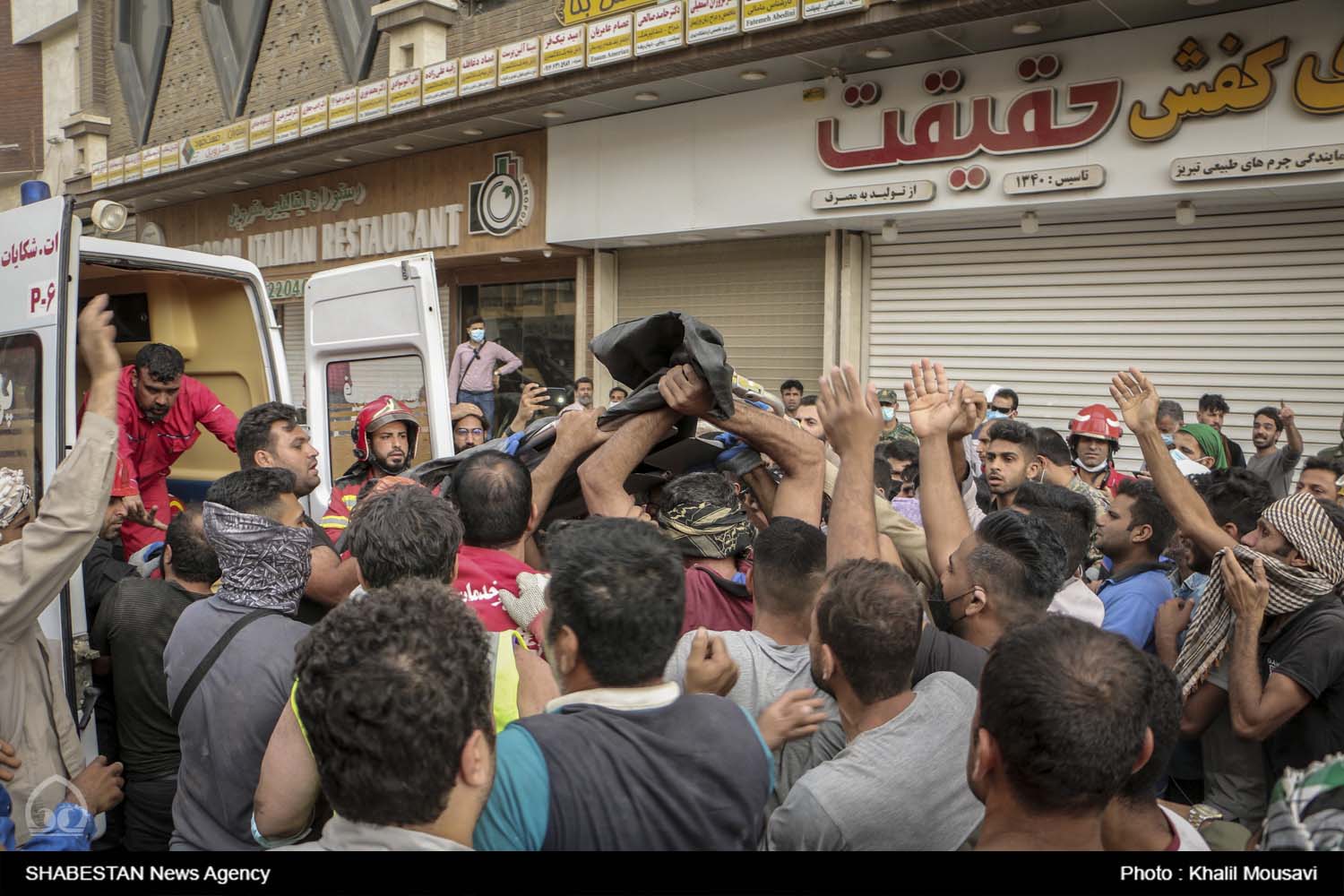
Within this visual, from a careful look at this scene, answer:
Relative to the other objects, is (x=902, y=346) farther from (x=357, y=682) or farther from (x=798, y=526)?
(x=357, y=682)

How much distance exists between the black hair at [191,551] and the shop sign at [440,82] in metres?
9.96

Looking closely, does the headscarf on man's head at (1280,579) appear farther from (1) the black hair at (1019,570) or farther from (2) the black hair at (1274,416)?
(2) the black hair at (1274,416)

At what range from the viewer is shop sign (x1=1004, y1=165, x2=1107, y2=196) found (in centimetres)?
870

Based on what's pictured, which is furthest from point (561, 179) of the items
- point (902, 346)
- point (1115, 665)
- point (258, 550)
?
point (1115, 665)

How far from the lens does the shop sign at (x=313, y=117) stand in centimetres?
1362

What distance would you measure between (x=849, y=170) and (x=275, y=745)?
30.5 ft

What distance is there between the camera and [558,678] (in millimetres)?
1854

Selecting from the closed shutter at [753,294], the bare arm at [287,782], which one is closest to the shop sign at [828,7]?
the closed shutter at [753,294]

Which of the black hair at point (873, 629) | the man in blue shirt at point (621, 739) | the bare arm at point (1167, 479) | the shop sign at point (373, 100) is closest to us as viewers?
the man in blue shirt at point (621, 739)

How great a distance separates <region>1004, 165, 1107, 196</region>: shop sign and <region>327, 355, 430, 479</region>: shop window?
633 centimetres

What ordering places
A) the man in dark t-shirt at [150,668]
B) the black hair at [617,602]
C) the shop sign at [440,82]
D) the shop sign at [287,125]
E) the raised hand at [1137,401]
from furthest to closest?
1. the shop sign at [287,125]
2. the shop sign at [440,82]
3. the raised hand at [1137,401]
4. the man in dark t-shirt at [150,668]
5. the black hair at [617,602]

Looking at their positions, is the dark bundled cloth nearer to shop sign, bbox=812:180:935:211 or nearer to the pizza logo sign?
shop sign, bbox=812:180:935:211

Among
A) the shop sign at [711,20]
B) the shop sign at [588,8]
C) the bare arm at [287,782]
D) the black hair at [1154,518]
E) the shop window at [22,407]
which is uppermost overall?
the shop sign at [588,8]

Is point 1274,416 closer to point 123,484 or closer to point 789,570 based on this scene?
point 789,570
